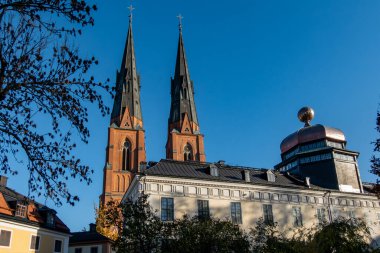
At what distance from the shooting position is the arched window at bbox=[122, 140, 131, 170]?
76.3 metres

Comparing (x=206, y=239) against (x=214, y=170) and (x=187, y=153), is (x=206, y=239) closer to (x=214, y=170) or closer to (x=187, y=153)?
(x=214, y=170)

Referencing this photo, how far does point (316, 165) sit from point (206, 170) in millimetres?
16671

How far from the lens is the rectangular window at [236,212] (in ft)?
121

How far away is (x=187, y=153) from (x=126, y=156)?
43.8 ft

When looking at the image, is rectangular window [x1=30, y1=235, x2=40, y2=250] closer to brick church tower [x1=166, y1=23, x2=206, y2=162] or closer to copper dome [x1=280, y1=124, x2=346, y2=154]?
copper dome [x1=280, y1=124, x2=346, y2=154]

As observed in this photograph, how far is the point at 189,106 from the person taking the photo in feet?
292

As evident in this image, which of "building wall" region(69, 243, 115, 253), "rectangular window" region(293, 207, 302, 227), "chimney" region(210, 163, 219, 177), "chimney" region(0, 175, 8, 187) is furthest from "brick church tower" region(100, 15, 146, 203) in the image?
"rectangular window" region(293, 207, 302, 227)

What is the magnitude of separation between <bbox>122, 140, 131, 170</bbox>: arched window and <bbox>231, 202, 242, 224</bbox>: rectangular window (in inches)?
1632

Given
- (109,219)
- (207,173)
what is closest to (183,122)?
(207,173)

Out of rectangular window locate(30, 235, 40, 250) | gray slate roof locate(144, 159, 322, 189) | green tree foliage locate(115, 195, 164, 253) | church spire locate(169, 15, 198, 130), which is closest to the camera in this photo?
green tree foliage locate(115, 195, 164, 253)

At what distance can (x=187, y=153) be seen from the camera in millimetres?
83625

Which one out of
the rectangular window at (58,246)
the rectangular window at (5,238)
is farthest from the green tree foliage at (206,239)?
the rectangular window at (58,246)

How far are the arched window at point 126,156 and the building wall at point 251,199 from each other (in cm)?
3589

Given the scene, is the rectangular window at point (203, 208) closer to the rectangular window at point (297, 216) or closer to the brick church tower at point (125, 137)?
the rectangular window at point (297, 216)
